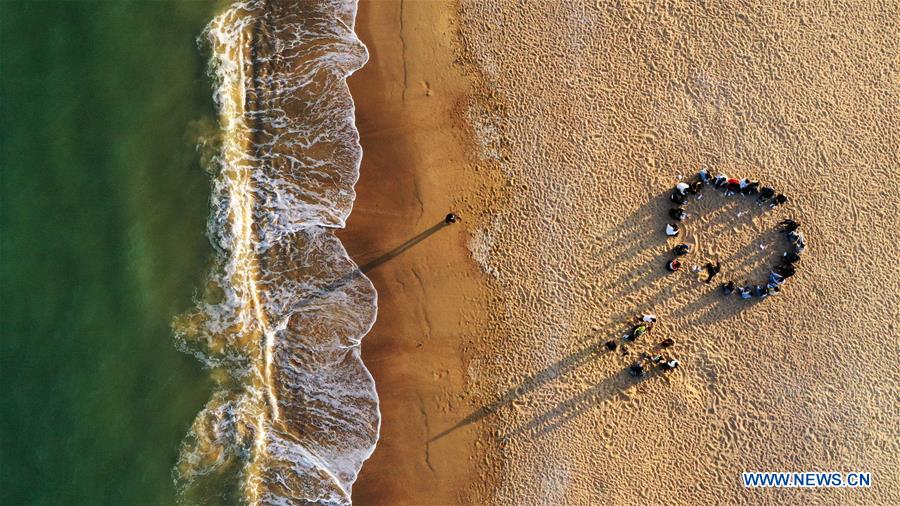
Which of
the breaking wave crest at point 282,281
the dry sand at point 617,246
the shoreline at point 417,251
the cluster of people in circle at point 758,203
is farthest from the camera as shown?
the cluster of people in circle at point 758,203

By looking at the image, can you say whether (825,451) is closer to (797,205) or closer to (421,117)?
(797,205)

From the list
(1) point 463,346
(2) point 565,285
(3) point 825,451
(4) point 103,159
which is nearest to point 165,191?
(4) point 103,159

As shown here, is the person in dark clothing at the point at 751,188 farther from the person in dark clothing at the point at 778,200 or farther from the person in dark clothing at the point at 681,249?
the person in dark clothing at the point at 681,249

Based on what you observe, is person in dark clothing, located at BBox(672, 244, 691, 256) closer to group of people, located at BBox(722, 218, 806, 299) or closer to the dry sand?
the dry sand

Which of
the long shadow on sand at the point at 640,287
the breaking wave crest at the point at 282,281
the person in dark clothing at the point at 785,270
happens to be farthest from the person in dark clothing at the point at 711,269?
the breaking wave crest at the point at 282,281

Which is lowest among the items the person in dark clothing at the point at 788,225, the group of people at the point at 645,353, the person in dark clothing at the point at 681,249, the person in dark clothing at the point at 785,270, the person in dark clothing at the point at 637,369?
the person in dark clothing at the point at 637,369

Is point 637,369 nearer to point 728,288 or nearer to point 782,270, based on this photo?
point 728,288

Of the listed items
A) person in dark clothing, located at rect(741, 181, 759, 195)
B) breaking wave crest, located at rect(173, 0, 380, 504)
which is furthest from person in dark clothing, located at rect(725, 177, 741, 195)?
breaking wave crest, located at rect(173, 0, 380, 504)
